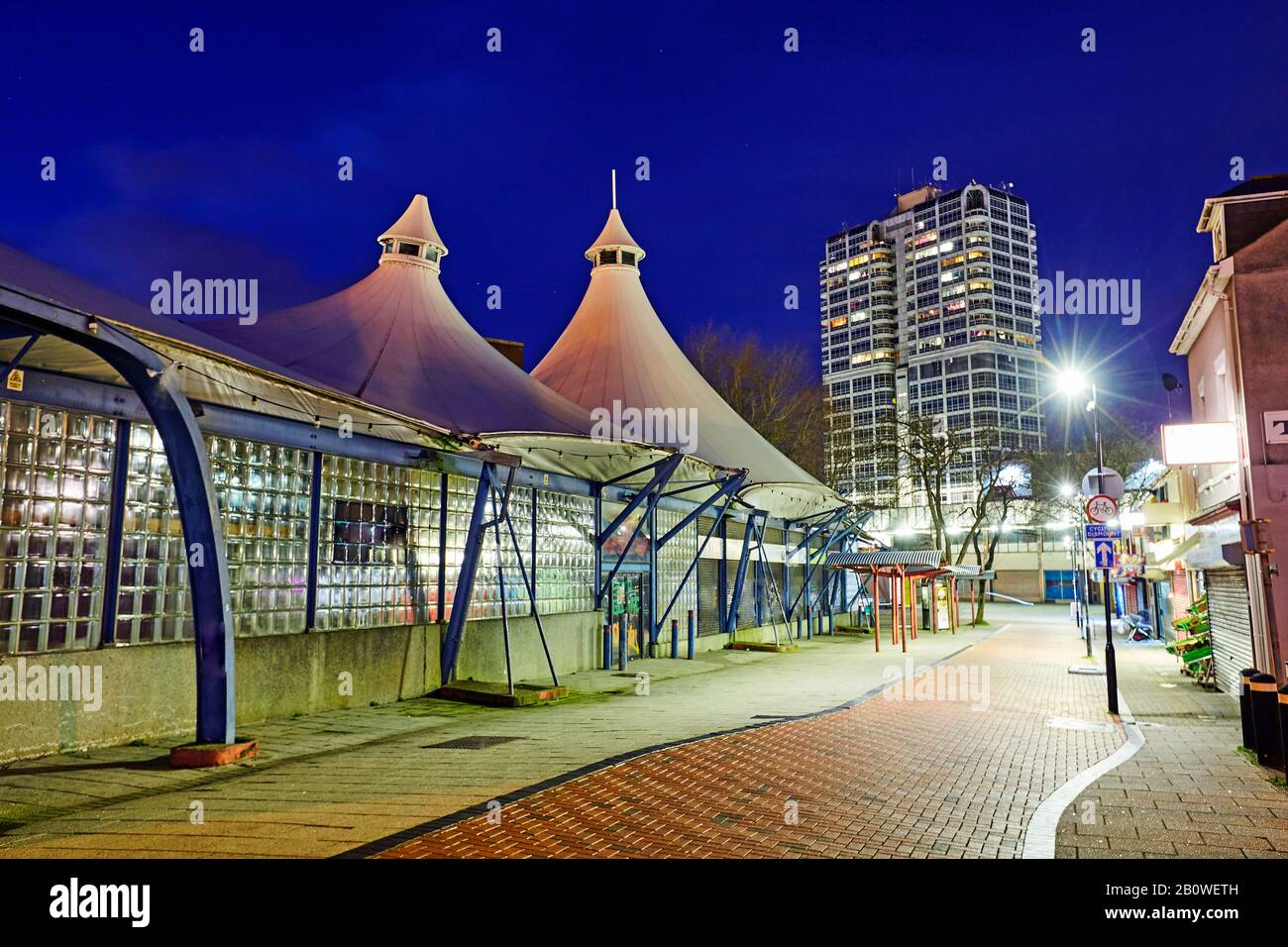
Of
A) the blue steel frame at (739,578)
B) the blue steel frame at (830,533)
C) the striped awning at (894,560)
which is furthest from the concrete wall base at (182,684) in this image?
the blue steel frame at (830,533)

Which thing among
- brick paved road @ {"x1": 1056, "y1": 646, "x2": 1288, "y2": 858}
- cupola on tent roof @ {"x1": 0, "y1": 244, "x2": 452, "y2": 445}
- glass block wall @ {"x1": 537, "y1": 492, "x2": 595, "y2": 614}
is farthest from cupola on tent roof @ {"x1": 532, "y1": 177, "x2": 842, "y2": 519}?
brick paved road @ {"x1": 1056, "y1": 646, "x2": 1288, "y2": 858}

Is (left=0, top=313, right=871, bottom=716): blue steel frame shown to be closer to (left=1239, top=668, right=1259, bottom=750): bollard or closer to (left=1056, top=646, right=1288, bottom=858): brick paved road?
(left=1056, top=646, right=1288, bottom=858): brick paved road

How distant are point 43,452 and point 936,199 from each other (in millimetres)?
137604

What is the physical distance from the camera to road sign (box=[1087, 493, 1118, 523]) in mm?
14156

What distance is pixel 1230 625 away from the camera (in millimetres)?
15047

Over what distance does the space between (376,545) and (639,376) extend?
40.4ft

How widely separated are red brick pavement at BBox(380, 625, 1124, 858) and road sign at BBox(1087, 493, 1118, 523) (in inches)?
159

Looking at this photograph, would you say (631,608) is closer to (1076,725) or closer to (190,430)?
(1076,725)

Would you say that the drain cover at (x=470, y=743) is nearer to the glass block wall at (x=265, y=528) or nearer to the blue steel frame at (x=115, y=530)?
the glass block wall at (x=265, y=528)

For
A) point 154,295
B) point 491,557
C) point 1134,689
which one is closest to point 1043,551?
point 1134,689

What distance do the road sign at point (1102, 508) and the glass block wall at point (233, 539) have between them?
12.3 m

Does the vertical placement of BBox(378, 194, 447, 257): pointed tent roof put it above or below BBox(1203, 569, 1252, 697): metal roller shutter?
above

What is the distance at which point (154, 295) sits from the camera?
1272 cm

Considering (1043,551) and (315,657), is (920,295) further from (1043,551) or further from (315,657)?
(315,657)
